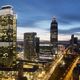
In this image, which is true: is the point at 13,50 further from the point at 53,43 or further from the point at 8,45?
the point at 53,43

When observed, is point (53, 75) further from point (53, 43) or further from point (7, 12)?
point (53, 43)

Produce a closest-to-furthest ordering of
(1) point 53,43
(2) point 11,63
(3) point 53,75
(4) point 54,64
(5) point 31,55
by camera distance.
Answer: (3) point 53,75
(4) point 54,64
(2) point 11,63
(5) point 31,55
(1) point 53,43

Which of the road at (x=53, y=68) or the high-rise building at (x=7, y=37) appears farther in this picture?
the high-rise building at (x=7, y=37)

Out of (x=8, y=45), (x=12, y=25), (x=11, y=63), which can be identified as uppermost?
(x=12, y=25)

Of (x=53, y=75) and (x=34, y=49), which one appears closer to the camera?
(x=53, y=75)

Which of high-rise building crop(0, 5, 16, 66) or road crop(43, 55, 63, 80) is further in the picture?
high-rise building crop(0, 5, 16, 66)

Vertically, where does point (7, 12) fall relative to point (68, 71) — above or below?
above

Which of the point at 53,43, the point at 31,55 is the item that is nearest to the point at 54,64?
the point at 31,55

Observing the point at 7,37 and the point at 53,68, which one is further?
the point at 7,37

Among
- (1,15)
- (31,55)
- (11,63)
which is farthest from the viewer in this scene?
(31,55)
